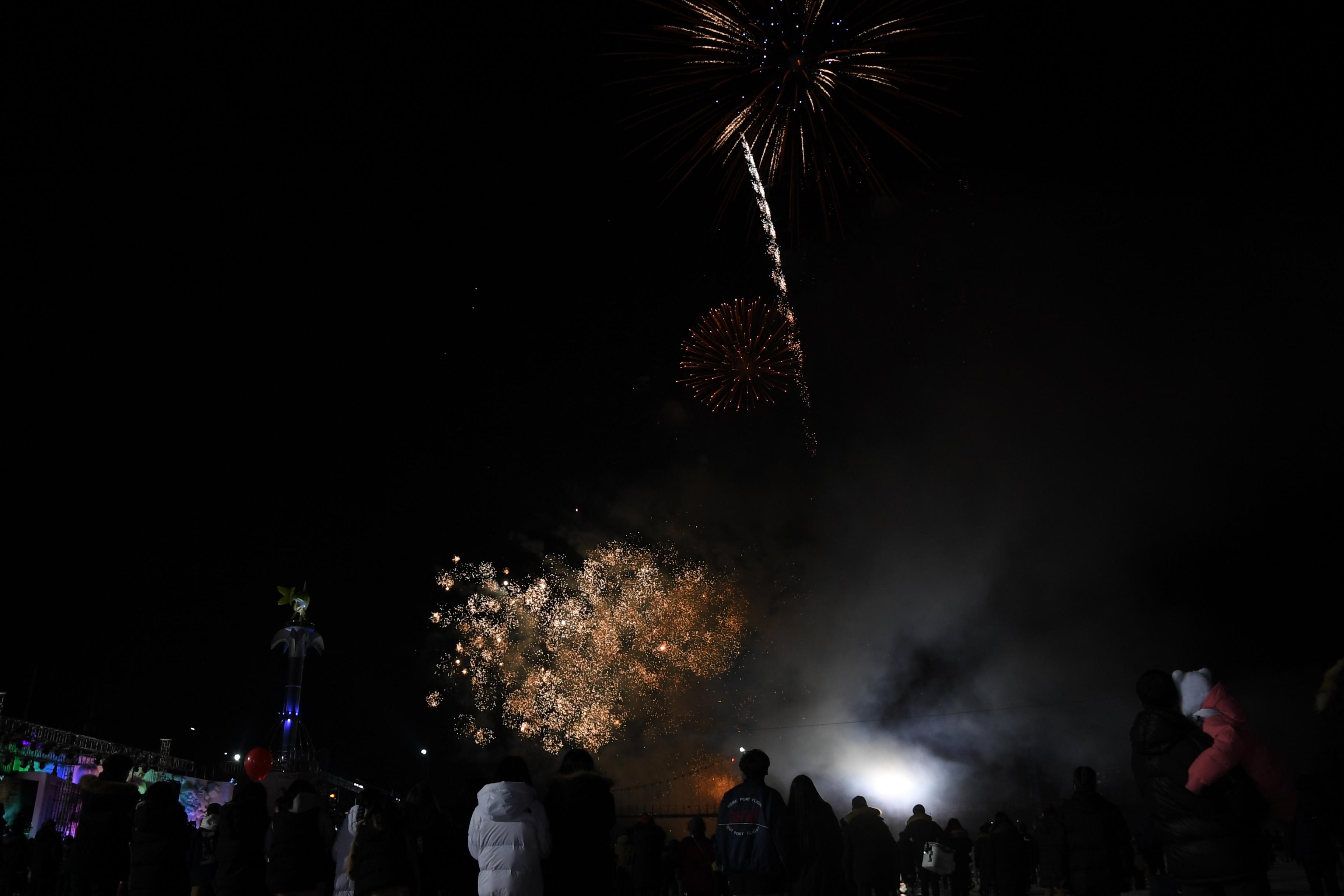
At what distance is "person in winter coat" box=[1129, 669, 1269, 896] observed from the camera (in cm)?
376

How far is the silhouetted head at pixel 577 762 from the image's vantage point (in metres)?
5.79

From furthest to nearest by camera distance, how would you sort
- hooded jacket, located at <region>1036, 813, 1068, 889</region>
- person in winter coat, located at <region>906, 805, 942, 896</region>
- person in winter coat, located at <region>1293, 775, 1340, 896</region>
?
1. person in winter coat, located at <region>906, 805, 942, 896</region>
2. person in winter coat, located at <region>1293, 775, 1340, 896</region>
3. hooded jacket, located at <region>1036, 813, 1068, 889</region>

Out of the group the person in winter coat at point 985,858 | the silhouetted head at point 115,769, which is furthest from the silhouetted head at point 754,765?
the person in winter coat at point 985,858

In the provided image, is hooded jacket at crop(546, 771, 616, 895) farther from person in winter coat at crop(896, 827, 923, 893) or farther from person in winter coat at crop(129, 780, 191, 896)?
person in winter coat at crop(896, 827, 923, 893)

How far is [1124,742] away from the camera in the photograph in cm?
2947

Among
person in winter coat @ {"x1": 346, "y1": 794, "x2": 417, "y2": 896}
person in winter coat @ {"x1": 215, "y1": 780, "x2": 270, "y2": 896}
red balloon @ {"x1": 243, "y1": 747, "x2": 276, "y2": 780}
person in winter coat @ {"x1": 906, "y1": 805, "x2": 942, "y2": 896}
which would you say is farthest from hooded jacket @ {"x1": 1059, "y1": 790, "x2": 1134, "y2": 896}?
red balloon @ {"x1": 243, "y1": 747, "x2": 276, "y2": 780}

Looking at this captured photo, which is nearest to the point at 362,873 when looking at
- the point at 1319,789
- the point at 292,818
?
the point at 292,818

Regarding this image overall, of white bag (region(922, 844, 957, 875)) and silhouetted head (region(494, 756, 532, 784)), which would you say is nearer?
silhouetted head (region(494, 756, 532, 784))

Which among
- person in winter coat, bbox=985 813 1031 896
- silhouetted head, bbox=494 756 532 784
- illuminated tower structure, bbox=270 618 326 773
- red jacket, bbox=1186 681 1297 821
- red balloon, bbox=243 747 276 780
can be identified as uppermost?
illuminated tower structure, bbox=270 618 326 773

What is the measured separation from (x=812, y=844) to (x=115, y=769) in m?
5.15

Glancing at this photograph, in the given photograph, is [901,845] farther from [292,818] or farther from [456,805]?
[292,818]

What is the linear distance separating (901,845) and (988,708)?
19790 mm

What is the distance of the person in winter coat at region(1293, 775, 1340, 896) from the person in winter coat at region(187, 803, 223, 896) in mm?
9465

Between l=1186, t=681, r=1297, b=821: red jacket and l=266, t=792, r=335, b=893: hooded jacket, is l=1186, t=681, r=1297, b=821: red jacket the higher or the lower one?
the higher one
